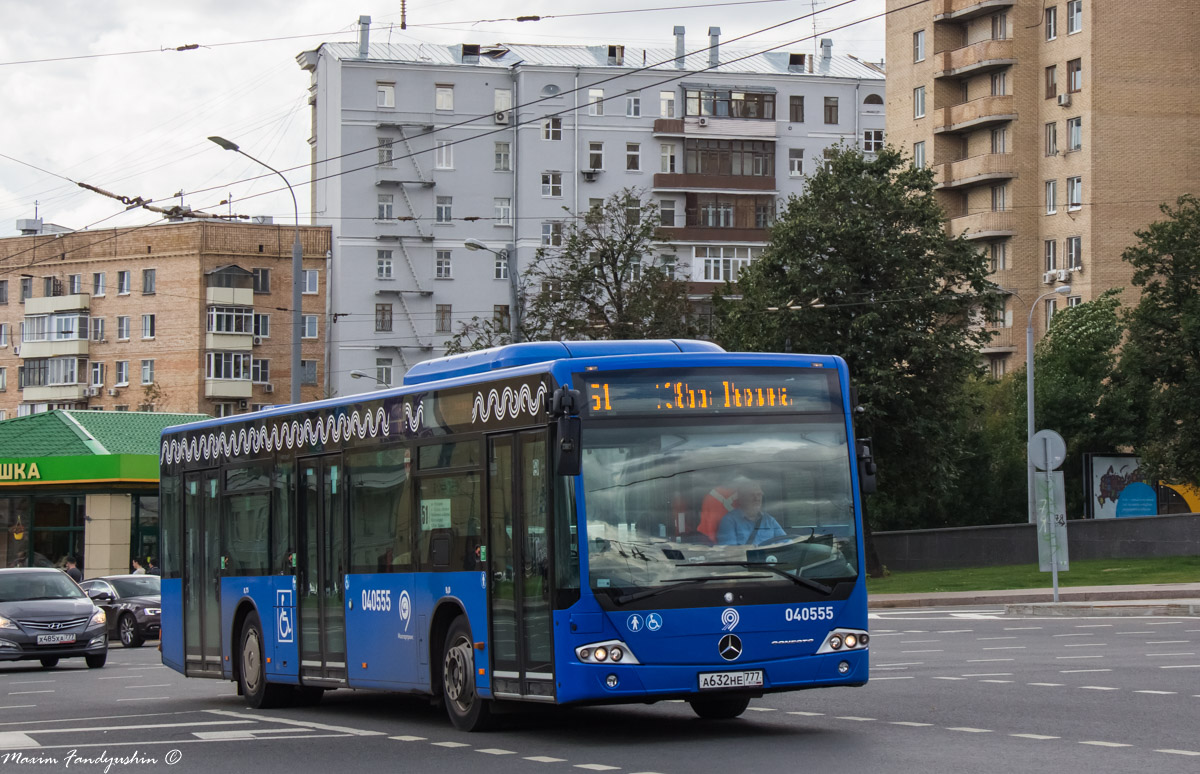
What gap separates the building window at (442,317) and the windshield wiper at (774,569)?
3264 inches

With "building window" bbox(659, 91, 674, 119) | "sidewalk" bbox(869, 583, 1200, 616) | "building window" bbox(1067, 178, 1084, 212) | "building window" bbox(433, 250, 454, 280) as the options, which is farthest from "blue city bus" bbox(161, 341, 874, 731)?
"building window" bbox(659, 91, 674, 119)

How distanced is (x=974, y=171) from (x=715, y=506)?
72.2 meters

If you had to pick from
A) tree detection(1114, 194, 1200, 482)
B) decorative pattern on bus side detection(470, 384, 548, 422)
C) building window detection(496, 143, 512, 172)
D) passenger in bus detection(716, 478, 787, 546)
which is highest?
building window detection(496, 143, 512, 172)

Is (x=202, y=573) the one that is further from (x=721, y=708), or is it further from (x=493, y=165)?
(x=493, y=165)

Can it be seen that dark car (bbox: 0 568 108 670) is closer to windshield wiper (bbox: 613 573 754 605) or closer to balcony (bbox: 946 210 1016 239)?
windshield wiper (bbox: 613 573 754 605)

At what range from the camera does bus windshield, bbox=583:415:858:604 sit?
12.4 metres

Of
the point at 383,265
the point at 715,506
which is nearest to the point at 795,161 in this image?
the point at 383,265

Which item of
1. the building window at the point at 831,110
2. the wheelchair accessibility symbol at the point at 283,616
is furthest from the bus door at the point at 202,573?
the building window at the point at 831,110

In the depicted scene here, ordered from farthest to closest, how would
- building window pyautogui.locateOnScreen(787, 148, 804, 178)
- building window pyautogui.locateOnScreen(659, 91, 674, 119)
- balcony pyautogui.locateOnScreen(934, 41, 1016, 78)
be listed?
building window pyautogui.locateOnScreen(787, 148, 804, 178)
building window pyautogui.locateOnScreen(659, 91, 674, 119)
balcony pyautogui.locateOnScreen(934, 41, 1016, 78)

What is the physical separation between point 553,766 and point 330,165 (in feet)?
281

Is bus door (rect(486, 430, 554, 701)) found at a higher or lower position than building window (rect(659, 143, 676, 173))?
lower

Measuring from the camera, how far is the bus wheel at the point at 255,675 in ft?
58.3

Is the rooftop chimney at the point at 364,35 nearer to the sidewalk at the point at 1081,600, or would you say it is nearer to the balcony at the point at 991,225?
the balcony at the point at 991,225

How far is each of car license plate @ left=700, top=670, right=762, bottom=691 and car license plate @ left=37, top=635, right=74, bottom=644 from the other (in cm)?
1689
